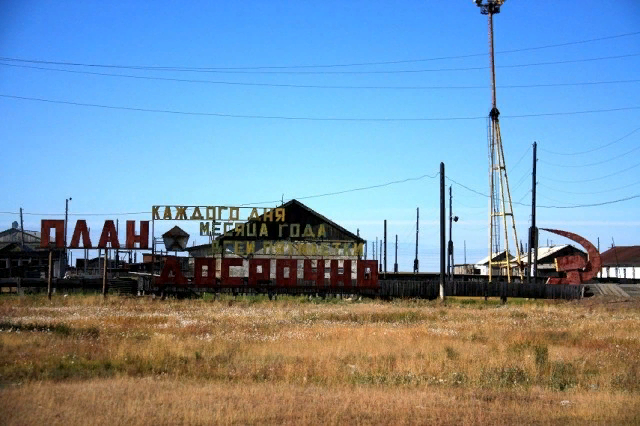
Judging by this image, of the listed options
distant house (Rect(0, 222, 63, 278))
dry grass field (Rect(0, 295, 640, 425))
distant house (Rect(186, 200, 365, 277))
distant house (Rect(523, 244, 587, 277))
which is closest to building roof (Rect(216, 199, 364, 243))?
distant house (Rect(186, 200, 365, 277))

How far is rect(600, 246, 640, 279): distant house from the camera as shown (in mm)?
100275

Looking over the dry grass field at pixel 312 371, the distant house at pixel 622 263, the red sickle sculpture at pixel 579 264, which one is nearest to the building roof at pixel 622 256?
the distant house at pixel 622 263

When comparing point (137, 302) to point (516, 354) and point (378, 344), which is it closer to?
point (378, 344)

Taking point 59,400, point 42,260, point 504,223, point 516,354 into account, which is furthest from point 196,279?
point 59,400

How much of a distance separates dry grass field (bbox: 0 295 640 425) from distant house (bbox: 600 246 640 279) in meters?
73.0

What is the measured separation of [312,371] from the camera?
1722 cm

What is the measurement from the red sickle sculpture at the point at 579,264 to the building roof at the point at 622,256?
47092 mm

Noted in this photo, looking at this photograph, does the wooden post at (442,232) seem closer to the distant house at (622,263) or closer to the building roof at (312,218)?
the building roof at (312,218)

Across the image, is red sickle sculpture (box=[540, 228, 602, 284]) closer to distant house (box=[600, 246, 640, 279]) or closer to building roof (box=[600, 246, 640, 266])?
distant house (box=[600, 246, 640, 279])

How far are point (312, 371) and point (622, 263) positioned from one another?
3776 inches

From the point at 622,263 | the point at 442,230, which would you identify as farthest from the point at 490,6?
the point at 622,263

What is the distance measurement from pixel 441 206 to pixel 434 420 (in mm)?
38611

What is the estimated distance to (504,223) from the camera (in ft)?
183

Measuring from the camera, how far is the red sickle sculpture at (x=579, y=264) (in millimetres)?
57531
